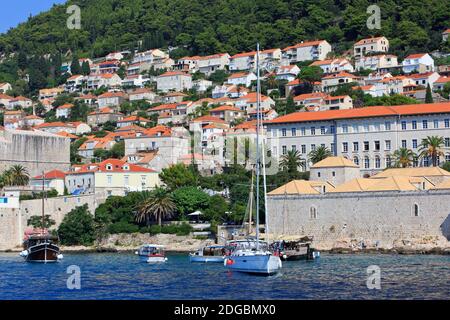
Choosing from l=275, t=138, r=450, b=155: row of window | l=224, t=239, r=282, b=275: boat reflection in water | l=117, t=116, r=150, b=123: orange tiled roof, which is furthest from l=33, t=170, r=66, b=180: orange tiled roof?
l=224, t=239, r=282, b=275: boat reflection in water

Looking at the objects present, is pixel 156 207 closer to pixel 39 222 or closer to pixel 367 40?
pixel 39 222

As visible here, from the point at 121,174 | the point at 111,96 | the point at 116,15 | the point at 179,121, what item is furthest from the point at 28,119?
the point at 116,15

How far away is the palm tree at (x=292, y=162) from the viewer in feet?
208

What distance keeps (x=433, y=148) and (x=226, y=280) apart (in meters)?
31.7

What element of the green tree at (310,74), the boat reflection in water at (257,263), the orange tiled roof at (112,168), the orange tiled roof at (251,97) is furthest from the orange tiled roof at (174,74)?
the boat reflection in water at (257,263)

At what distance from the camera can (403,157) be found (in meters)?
59.6

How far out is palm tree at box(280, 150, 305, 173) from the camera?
6348 cm

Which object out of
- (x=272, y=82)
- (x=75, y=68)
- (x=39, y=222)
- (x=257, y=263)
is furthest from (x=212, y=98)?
(x=257, y=263)

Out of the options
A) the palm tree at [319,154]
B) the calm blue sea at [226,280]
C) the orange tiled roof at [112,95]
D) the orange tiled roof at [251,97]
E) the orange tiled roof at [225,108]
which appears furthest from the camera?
the orange tiled roof at [112,95]

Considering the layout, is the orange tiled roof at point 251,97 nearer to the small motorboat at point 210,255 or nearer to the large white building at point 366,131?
the large white building at point 366,131

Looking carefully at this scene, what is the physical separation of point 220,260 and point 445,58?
6978cm

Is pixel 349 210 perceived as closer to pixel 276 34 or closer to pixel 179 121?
pixel 179 121

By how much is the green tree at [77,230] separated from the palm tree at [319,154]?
1718 centimetres

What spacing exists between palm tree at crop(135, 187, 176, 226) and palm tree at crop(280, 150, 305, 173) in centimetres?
1107
